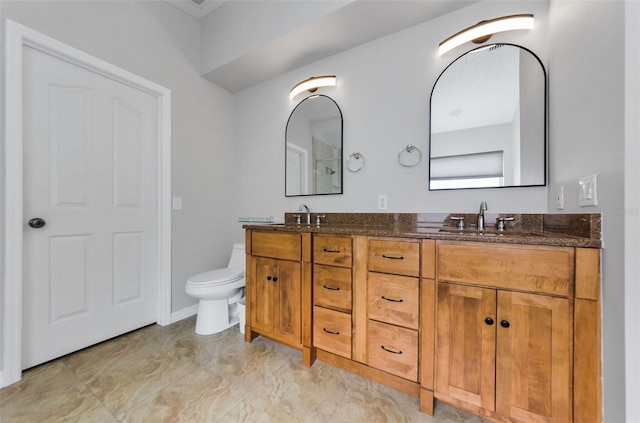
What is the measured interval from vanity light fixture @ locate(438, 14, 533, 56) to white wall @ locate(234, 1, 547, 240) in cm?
6

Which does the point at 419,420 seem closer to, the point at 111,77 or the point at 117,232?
the point at 117,232

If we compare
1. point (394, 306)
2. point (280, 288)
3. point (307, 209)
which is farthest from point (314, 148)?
point (394, 306)

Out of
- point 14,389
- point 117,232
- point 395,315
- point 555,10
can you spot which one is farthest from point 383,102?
point 14,389

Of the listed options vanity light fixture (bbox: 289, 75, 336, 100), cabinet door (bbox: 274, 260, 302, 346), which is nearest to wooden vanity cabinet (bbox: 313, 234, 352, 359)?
cabinet door (bbox: 274, 260, 302, 346)

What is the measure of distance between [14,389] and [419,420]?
214 cm

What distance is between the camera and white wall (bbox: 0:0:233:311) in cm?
160

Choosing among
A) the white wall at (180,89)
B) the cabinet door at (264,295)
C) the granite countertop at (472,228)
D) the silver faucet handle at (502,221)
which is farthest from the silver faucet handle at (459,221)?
the white wall at (180,89)

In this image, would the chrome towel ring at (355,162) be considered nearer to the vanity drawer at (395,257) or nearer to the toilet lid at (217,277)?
the vanity drawer at (395,257)

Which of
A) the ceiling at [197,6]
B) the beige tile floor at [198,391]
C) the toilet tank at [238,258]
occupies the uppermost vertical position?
the ceiling at [197,6]

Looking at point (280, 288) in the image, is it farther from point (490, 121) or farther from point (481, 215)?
point (490, 121)

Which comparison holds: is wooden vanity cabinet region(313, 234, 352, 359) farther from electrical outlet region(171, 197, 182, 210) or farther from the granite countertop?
electrical outlet region(171, 197, 182, 210)

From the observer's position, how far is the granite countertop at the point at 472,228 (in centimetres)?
92

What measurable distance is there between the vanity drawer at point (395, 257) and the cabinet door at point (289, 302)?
51 cm

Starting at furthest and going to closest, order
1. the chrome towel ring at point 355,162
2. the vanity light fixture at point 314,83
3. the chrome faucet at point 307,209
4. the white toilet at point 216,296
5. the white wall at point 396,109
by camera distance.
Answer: the chrome faucet at point 307,209, the vanity light fixture at point 314,83, the chrome towel ring at point 355,162, the white toilet at point 216,296, the white wall at point 396,109
